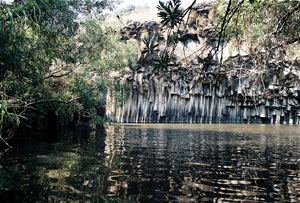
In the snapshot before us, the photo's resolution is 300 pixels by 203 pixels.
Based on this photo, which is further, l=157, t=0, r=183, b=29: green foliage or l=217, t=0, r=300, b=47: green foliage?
l=217, t=0, r=300, b=47: green foliage

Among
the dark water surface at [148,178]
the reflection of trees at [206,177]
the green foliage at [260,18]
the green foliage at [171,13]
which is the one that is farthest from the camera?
the green foliage at [260,18]

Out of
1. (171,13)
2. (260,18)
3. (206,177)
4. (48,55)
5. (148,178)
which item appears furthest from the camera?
(48,55)

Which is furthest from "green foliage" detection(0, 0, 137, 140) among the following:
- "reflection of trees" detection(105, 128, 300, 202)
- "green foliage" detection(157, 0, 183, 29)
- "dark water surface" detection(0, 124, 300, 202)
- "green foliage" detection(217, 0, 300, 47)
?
"green foliage" detection(217, 0, 300, 47)

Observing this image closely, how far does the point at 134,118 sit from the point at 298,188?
144 ft

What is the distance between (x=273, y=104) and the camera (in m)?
46.7

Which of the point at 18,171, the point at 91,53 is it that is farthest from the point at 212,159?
the point at 91,53

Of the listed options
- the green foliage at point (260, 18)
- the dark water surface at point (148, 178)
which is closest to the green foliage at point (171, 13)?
the green foliage at point (260, 18)

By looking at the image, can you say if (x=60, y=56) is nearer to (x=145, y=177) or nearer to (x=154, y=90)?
(x=145, y=177)

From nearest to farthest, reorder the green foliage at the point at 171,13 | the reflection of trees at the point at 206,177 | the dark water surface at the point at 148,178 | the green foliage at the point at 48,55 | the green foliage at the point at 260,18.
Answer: the green foliage at the point at 171,13
the dark water surface at the point at 148,178
the reflection of trees at the point at 206,177
the green foliage at the point at 260,18
the green foliage at the point at 48,55

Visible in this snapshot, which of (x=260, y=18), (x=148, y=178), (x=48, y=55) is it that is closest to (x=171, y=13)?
(x=148, y=178)

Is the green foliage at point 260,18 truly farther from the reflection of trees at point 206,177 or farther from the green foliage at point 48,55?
the green foliage at point 48,55

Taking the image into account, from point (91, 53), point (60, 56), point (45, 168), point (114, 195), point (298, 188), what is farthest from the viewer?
point (91, 53)

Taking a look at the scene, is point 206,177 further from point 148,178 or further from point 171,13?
point 171,13

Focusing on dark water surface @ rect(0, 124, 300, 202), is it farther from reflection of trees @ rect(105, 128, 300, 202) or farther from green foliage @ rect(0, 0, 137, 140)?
green foliage @ rect(0, 0, 137, 140)
